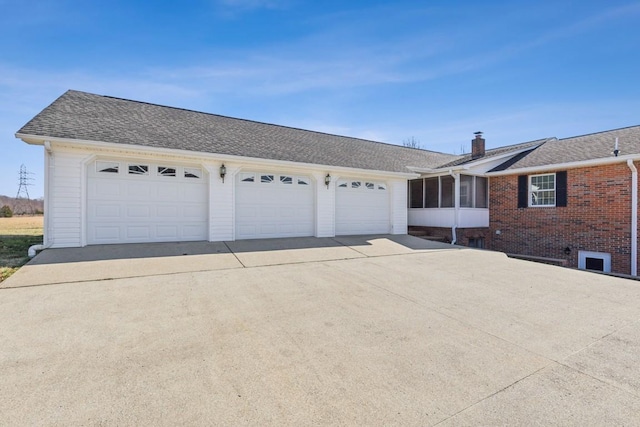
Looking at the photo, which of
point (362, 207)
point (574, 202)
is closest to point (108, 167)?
point (362, 207)

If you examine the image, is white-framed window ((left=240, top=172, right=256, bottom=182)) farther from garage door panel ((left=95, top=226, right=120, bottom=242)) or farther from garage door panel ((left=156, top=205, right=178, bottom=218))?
garage door panel ((left=95, top=226, right=120, bottom=242))

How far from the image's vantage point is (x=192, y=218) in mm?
9055

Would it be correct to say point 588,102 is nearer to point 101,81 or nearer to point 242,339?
point 242,339

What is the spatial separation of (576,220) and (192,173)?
1320 centimetres

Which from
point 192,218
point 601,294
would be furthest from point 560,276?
point 192,218

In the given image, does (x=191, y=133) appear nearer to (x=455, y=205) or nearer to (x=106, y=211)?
(x=106, y=211)

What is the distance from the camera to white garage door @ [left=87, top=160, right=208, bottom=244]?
26.1ft

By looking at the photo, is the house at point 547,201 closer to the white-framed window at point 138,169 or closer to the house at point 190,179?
the house at point 190,179

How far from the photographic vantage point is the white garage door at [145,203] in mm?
7957

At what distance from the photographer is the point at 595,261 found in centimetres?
1018

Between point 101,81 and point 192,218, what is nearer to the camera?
point 192,218

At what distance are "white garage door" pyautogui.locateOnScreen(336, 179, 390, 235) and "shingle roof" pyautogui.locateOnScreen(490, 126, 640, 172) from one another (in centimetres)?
518

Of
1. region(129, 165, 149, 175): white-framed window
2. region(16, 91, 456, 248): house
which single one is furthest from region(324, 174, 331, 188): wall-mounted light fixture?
region(129, 165, 149, 175): white-framed window

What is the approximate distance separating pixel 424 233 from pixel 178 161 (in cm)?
1033
